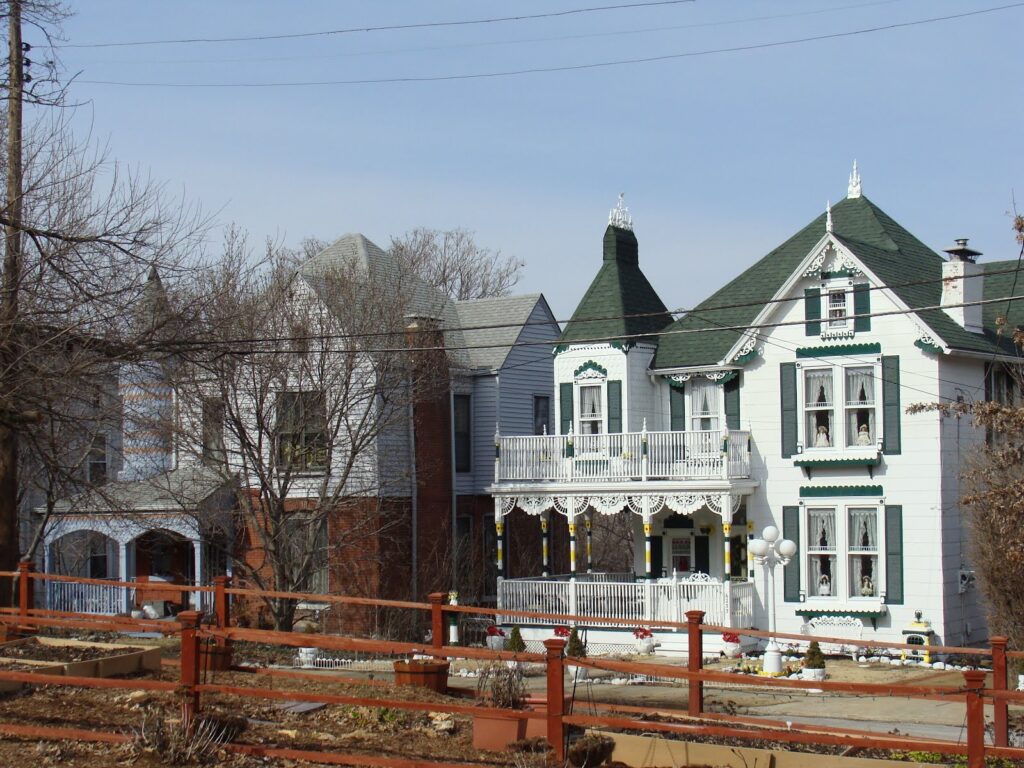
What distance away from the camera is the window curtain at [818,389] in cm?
2673

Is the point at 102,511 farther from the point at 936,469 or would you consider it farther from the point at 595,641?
the point at 936,469

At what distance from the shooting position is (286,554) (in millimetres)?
28703

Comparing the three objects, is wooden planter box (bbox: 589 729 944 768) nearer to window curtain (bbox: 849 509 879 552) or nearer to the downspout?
window curtain (bbox: 849 509 879 552)

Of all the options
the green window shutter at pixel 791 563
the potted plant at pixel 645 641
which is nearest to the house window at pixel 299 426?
the potted plant at pixel 645 641

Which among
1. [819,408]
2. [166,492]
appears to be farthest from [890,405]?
[166,492]

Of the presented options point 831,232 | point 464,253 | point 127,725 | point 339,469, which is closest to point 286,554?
point 339,469

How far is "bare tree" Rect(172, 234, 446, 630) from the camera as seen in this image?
28.2 m

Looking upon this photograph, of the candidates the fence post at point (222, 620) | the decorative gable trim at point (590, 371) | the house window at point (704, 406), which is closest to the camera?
the fence post at point (222, 620)

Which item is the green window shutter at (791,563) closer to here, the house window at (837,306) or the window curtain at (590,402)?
the house window at (837,306)

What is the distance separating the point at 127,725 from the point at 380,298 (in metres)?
19.8

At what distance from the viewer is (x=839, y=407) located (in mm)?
26484

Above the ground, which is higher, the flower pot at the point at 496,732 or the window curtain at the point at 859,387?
the window curtain at the point at 859,387

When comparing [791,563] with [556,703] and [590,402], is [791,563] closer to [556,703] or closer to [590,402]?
[590,402]

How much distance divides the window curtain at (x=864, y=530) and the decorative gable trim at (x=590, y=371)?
20.8ft
